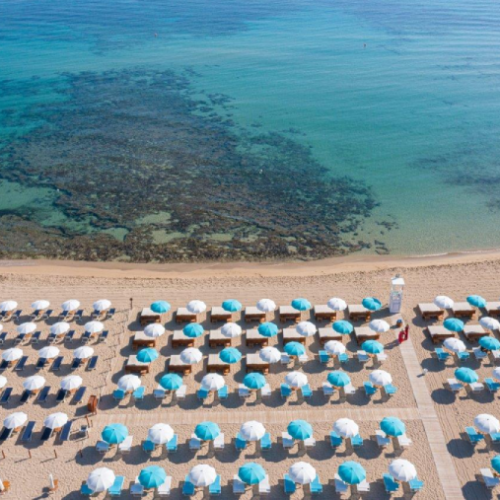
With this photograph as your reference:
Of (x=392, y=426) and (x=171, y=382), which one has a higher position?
(x=392, y=426)

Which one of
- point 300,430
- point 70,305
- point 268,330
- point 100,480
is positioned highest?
point 300,430

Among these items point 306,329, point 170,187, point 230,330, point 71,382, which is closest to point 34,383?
point 71,382

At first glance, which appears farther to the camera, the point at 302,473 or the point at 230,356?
the point at 230,356

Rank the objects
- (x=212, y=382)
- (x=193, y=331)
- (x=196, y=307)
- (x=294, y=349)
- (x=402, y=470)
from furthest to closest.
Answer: (x=196, y=307), (x=193, y=331), (x=294, y=349), (x=212, y=382), (x=402, y=470)

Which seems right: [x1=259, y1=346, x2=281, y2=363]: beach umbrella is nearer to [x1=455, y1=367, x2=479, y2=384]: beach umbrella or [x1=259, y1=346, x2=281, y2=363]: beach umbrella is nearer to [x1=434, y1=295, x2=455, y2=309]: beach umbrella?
[x1=455, y1=367, x2=479, y2=384]: beach umbrella

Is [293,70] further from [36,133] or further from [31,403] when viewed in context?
[31,403]

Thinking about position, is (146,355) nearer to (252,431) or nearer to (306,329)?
(252,431)

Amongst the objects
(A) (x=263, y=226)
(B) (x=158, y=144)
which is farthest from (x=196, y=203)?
(B) (x=158, y=144)
